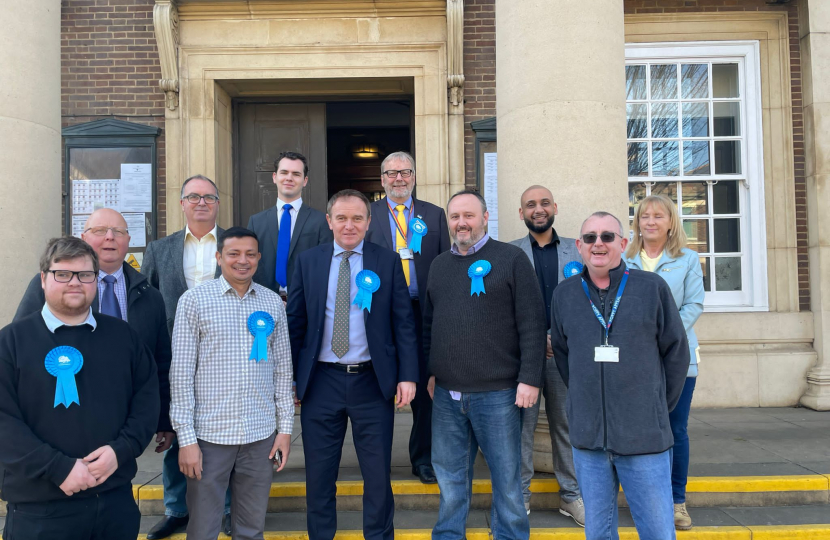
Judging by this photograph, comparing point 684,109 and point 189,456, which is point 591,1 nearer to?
point 684,109

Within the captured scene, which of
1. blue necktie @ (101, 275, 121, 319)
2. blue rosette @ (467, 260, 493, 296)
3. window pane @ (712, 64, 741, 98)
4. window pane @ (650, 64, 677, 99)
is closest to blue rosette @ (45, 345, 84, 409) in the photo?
blue necktie @ (101, 275, 121, 319)

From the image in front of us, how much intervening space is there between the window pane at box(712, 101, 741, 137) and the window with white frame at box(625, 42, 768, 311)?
0.5 inches

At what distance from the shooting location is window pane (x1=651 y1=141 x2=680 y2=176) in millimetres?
7273

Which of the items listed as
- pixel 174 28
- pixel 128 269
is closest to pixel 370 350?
pixel 128 269

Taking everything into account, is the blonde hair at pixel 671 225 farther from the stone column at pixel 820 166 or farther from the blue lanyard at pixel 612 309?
the stone column at pixel 820 166

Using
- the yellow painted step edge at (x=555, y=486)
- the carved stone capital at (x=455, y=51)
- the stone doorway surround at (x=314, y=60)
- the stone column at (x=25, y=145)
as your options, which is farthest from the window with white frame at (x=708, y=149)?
the stone column at (x=25, y=145)

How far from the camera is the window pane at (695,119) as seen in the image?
7.30 m

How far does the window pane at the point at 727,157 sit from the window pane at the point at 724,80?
59 cm

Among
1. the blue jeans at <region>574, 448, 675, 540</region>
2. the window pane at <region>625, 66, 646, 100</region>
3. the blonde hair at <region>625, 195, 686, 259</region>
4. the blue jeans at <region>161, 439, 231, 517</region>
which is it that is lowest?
the blue jeans at <region>161, 439, 231, 517</region>

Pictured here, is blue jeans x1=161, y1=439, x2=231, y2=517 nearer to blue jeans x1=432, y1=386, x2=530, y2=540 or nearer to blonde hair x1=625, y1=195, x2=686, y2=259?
blue jeans x1=432, y1=386, x2=530, y2=540

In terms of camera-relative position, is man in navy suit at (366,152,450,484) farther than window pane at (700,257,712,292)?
No

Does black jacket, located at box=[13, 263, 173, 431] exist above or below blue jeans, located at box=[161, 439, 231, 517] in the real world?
above

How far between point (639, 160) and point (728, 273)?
1.73m

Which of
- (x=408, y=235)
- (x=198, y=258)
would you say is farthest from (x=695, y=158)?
(x=198, y=258)
